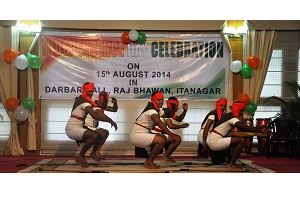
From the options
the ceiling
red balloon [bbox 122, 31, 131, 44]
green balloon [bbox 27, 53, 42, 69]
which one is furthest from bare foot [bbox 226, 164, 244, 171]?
green balloon [bbox 27, 53, 42, 69]

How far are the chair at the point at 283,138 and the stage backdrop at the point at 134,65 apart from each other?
3.90 ft

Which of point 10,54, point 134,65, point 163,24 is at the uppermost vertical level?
point 163,24

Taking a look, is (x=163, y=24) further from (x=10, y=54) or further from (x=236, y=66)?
(x=10, y=54)

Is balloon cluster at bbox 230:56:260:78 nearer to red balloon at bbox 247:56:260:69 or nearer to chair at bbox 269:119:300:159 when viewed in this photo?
red balloon at bbox 247:56:260:69

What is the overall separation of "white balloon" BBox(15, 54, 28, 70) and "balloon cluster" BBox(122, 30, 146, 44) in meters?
1.82

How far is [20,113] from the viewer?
1020cm

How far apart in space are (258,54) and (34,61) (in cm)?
411

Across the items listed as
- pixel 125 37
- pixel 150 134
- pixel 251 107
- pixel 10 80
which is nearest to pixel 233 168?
pixel 150 134

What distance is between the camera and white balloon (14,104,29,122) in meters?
10.2

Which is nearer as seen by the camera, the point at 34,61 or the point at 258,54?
the point at 34,61

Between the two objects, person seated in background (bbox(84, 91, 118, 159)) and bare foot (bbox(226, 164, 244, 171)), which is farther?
person seated in background (bbox(84, 91, 118, 159))

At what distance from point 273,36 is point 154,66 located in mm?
2272

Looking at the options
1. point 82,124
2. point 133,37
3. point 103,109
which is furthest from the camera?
point 133,37

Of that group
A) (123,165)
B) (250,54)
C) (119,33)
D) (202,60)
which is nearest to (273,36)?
(250,54)
